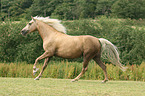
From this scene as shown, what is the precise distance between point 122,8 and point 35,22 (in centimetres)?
8016

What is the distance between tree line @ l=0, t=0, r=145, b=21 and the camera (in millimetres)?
68062

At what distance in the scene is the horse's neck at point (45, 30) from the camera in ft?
33.9

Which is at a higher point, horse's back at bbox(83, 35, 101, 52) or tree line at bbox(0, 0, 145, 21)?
tree line at bbox(0, 0, 145, 21)

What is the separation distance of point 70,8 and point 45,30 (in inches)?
2530

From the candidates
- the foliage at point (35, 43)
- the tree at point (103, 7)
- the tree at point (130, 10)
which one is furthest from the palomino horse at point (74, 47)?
the tree at point (130, 10)

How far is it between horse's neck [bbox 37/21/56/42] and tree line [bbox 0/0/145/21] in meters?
47.8

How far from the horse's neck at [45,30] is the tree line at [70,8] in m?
47.8

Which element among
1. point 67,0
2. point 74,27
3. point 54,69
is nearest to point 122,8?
point 67,0

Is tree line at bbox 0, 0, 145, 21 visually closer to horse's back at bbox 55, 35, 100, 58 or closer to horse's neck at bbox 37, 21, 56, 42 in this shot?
horse's neck at bbox 37, 21, 56, 42

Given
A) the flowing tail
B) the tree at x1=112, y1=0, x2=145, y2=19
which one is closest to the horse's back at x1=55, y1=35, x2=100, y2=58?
the flowing tail

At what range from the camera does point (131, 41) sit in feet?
66.8

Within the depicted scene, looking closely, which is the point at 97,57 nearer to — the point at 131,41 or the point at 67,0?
the point at 131,41

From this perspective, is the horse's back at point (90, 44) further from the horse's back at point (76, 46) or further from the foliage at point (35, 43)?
the foliage at point (35, 43)

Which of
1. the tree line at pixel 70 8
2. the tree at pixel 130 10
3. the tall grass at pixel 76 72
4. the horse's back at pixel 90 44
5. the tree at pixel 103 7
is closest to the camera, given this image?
the horse's back at pixel 90 44
